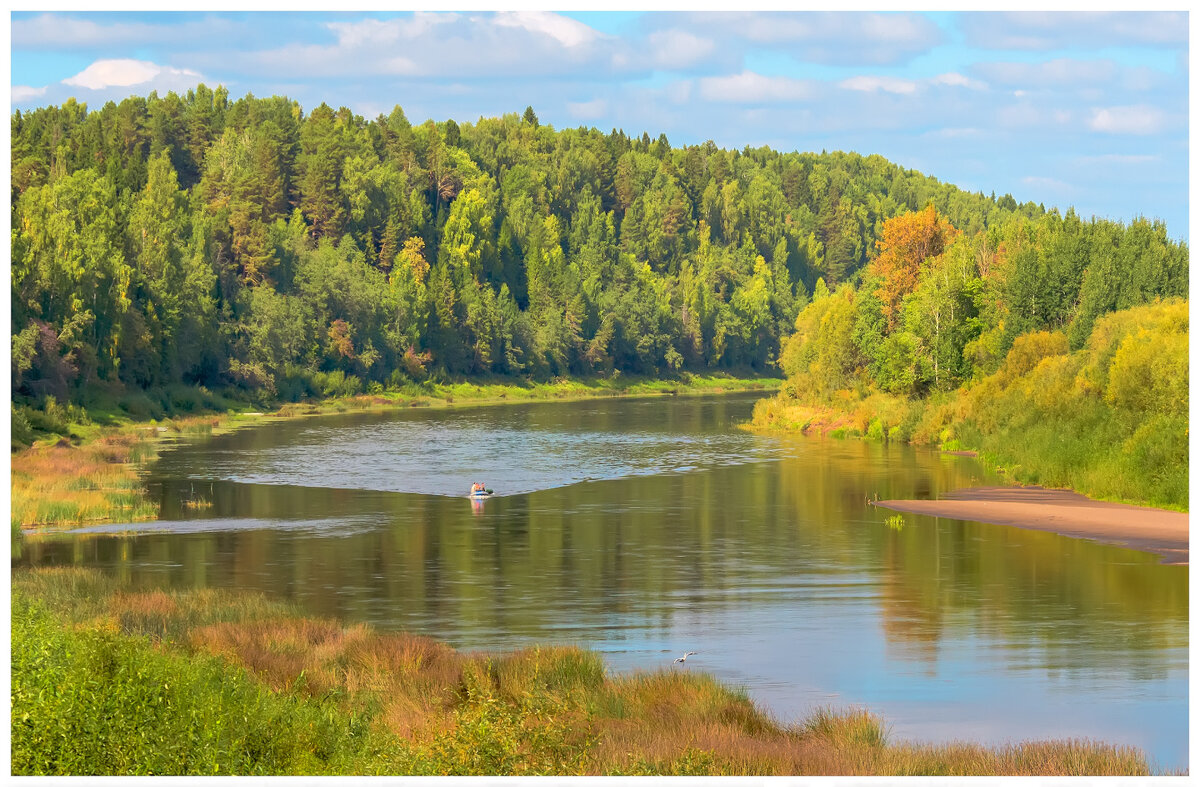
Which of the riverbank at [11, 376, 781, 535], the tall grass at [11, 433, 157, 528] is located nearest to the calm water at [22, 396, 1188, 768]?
the tall grass at [11, 433, 157, 528]

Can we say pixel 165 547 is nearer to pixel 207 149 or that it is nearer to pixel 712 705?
pixel 712 705

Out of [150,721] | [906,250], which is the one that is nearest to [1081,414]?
[906,250]

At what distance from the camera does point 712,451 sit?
8438cm

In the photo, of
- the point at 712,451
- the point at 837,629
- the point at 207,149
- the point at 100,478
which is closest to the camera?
the point at 837,629

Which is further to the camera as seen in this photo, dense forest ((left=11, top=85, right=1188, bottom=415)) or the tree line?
dense forest ((left=11, top=85, right=1188, bottom=415))

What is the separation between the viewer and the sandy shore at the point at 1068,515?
44.8 metres

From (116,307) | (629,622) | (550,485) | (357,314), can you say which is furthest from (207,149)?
(629,622)

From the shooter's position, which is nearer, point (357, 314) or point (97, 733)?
point (97, 733)

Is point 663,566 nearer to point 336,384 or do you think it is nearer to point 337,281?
point 336,384

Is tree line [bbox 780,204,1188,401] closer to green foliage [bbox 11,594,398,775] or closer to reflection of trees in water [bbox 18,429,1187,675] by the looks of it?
reflection of trees in water [bbox 18,429,1187,675]

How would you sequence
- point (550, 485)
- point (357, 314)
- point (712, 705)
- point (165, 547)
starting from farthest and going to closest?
1. point (357, 314)
2. point (550, 485)
3. point (165, 547)
4. point (712, 705)

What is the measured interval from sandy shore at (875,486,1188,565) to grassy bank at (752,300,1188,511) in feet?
4.28

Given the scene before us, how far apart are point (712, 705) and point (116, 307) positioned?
86.0 meters

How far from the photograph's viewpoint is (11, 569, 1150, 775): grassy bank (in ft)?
56.3
